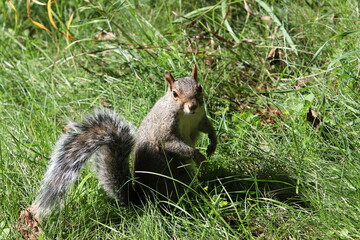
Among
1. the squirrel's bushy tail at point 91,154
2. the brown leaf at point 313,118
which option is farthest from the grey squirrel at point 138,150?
the brown leaf at point 313,118

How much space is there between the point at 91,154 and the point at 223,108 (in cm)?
92

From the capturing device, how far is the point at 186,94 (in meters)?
2.10

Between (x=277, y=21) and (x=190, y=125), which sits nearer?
(x=190, y=125)

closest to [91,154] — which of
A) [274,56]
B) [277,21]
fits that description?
[274,56]

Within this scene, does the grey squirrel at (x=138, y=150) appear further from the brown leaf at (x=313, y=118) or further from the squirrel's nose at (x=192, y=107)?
the brown leaf at (x=313, y=118)

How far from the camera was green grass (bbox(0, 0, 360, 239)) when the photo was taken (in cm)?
194

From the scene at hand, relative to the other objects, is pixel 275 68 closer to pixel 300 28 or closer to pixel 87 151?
pixel 300 28

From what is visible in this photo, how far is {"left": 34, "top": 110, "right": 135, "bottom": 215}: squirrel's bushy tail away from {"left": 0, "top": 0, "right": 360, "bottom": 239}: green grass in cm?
11

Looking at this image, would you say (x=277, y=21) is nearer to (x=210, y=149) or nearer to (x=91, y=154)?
(x=210, y=149)

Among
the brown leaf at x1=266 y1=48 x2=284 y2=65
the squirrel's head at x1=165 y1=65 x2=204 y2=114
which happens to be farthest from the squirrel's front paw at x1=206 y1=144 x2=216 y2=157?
the brown leaf at x1=266 y1=48 x2=284 y2=65

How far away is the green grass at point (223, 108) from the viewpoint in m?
1.94

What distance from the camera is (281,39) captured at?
2932 mm

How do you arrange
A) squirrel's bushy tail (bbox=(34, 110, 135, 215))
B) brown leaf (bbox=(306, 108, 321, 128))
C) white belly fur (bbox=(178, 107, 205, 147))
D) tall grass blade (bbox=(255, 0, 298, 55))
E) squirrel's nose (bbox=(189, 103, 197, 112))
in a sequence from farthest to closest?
tall grass blade (bbox=(255, 0, 298, 55)), brown leaf (bbox=(306, 108, 321, 128)), white belly fur (bbox=(178, 107, 205, 147)), squirrel's nose (bbox=(189, 103, 197, 112)), squirrel's bushy tail (bbox=(34, 110, 135, 215))

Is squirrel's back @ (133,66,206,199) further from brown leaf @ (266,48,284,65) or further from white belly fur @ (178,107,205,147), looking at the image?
brown leaf @ (266,48,284,65)
